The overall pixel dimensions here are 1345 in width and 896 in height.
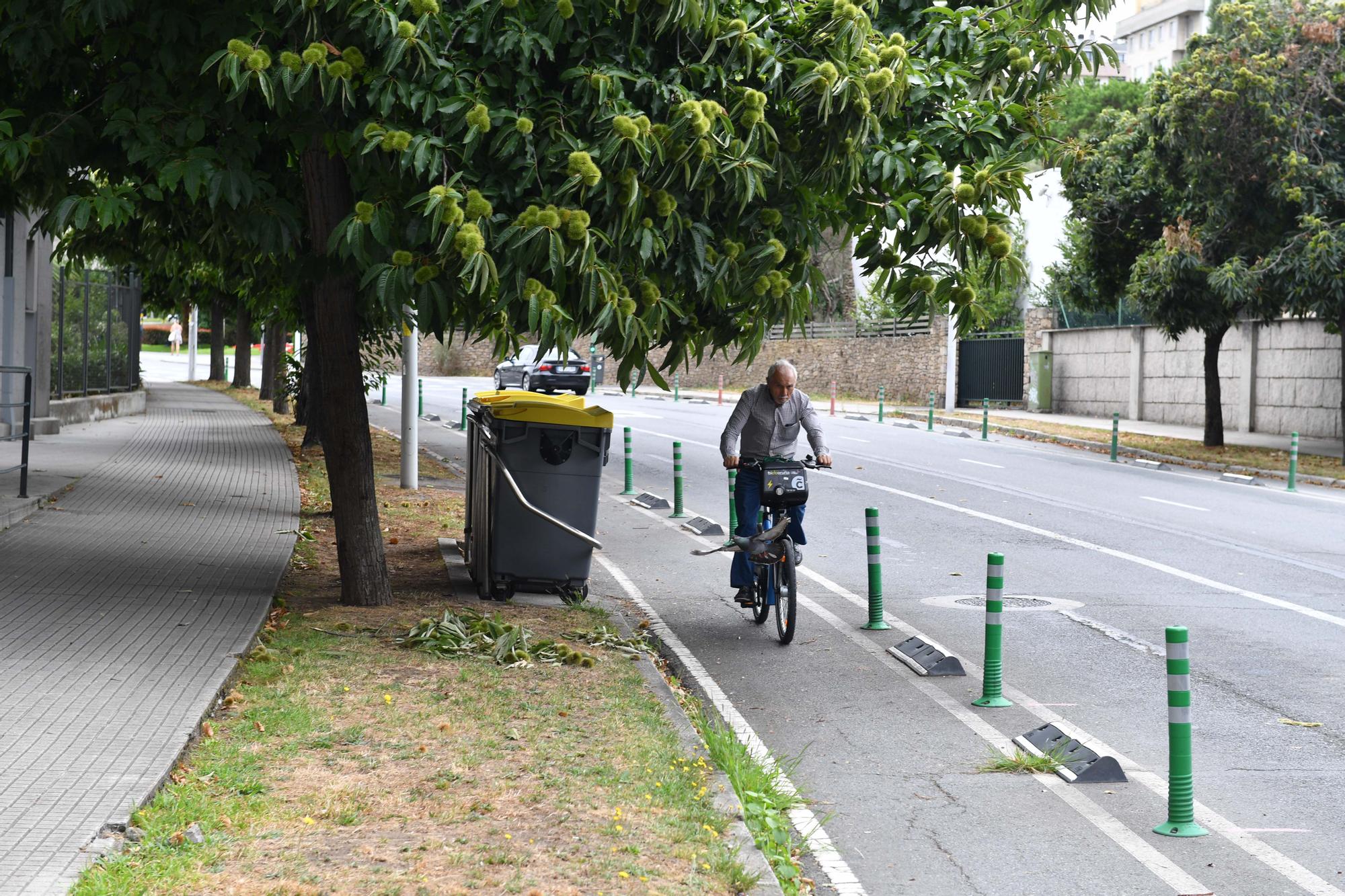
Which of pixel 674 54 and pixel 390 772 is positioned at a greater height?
pixel 674 54

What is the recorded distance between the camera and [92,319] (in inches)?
1075

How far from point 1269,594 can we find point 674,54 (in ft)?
21.6

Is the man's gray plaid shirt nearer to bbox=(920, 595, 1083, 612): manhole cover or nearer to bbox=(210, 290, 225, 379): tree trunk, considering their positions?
bbox=(920, 595, 1083, 612): manhole cover

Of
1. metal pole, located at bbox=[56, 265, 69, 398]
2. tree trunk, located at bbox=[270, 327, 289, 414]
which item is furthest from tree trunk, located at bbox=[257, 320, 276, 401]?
metal pole, located at bbox=[56, 265, 69, 398]

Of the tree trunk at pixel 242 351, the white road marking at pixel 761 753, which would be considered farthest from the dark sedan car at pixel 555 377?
the white road marking at pixel 761 753

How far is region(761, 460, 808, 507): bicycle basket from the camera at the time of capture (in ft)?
29.9

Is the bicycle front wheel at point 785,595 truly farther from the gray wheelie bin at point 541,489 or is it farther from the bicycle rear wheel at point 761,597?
the gray wheelie bin at point 541,489

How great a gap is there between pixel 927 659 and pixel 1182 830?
9.73 ft

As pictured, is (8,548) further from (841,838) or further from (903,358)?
(903,358)

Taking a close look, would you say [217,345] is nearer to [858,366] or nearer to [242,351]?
[242,351]

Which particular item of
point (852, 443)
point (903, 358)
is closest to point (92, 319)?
point (852, 443)

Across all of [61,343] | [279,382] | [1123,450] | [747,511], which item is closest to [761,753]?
[747,511]

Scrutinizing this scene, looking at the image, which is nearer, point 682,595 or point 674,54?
point 674,54

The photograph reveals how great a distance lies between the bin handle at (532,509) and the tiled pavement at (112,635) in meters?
1.81
